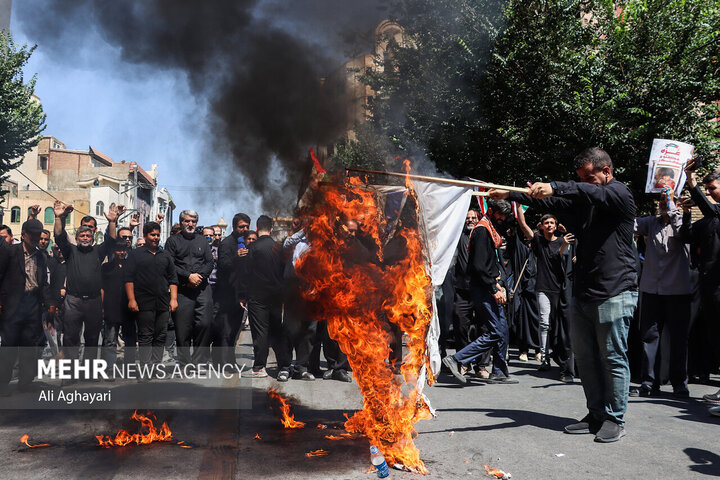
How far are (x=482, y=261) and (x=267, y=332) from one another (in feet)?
9.62

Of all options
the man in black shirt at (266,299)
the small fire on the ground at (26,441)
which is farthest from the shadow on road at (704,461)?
the man in black shirt at (266,299)

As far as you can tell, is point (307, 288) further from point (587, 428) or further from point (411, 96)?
point (411, 96)

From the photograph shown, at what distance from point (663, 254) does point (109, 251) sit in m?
7.06

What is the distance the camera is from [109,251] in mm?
8359

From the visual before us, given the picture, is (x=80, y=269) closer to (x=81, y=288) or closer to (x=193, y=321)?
(x=81, y=288)

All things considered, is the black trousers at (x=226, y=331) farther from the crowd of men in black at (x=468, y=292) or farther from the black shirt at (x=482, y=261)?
the black shirt at (x=482, y=261)

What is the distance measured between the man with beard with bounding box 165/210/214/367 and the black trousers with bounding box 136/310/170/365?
0.20 m

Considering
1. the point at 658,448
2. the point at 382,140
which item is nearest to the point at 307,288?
the point at 658,448

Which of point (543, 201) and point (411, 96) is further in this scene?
point (411, 96)

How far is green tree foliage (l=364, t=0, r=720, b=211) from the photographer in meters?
15.7

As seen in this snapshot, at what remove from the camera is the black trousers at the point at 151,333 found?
761 cm

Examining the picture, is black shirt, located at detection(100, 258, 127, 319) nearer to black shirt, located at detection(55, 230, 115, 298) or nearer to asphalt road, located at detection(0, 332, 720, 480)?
black shirt, located at detection(55, 230, 115, 298)

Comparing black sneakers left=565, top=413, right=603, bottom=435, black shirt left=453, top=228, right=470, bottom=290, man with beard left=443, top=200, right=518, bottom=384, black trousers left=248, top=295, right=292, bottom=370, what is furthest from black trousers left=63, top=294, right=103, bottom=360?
black sneakers left=565, top=413, right=603, bottom=435

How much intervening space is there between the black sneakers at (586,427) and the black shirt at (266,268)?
4123mm
